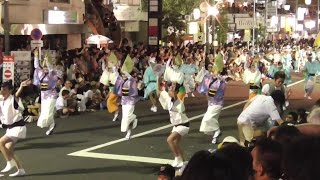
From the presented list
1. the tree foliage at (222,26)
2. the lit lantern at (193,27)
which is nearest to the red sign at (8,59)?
the lit lantern at (193,27)

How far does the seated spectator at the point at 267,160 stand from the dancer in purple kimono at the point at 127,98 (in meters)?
9.73

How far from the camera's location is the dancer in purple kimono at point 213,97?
1234cm

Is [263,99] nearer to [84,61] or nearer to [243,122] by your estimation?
[243,122]

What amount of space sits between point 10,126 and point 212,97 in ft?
15.7

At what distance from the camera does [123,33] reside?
1481 inches

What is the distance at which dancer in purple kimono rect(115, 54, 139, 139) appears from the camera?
1329cm

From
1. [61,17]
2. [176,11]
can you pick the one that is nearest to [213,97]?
[61,17]

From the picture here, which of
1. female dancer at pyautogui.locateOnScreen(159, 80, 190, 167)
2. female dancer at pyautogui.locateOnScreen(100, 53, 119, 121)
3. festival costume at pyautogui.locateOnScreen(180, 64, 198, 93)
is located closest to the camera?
female dancer at pyautogui.locateOnScreen(159, 80, 190, 167)

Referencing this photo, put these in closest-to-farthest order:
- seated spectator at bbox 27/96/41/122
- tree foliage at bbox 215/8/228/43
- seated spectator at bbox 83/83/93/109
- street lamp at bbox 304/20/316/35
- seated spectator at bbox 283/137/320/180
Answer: seated spectator at bbox 283/137/320/180, seated spectator at bbox 27/96/41/122, seated spectator at bbox 83/83/93/109, tree foliage at bbox 215/8/228/43, street lamp at bbox 304/20/316/35

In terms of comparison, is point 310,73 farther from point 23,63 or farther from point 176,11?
point 176,11

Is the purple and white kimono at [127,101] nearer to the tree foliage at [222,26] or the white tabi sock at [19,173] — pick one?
the white tabi sock at [19,173]

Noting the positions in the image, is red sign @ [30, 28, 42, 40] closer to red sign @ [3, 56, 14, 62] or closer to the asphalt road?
red sign @ [3, 56, 14, 62]

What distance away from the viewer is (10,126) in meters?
9.61

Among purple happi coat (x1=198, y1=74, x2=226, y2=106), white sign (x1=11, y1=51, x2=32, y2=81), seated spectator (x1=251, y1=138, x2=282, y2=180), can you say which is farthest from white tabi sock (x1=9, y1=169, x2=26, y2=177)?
white sign (x1=11, y1=51, x2=32, y2=81)
